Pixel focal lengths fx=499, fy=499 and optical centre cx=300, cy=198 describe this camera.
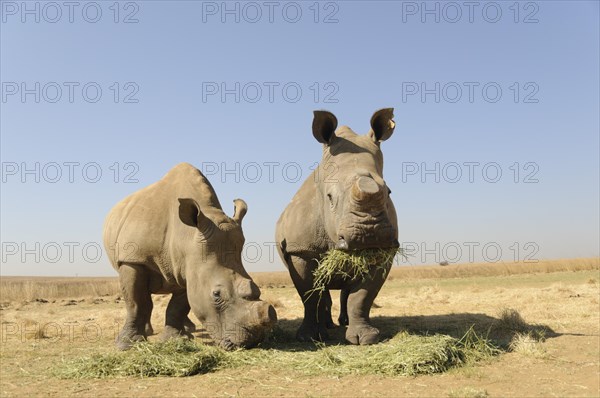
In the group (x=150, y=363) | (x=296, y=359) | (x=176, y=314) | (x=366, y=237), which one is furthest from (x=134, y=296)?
(x=366, y=237)

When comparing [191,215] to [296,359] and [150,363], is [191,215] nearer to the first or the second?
[150,363]

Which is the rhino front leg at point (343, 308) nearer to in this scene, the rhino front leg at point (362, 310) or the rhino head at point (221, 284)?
the rhino front leg at point (362, 310)

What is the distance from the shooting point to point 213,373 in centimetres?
546

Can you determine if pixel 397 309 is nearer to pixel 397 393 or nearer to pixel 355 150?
pixel 355 150

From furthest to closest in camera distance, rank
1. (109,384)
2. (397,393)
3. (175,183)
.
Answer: (175,183) → (109,384) → (397,393)

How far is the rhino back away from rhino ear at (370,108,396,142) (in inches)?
104

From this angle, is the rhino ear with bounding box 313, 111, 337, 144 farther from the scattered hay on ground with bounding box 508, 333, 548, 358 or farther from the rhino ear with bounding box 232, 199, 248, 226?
the scattered hay on ground with bounding box 508, 333, 548, 358

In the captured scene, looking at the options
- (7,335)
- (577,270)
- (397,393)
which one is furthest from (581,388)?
(577,270)

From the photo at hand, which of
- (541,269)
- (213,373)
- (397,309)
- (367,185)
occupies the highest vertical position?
(367,185)

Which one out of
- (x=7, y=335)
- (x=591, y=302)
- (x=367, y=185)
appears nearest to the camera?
(x=367, y=185)

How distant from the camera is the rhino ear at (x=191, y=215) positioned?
6668mm

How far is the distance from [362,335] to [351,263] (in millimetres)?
993

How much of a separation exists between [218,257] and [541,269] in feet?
105

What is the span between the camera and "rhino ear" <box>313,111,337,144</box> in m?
7.27
